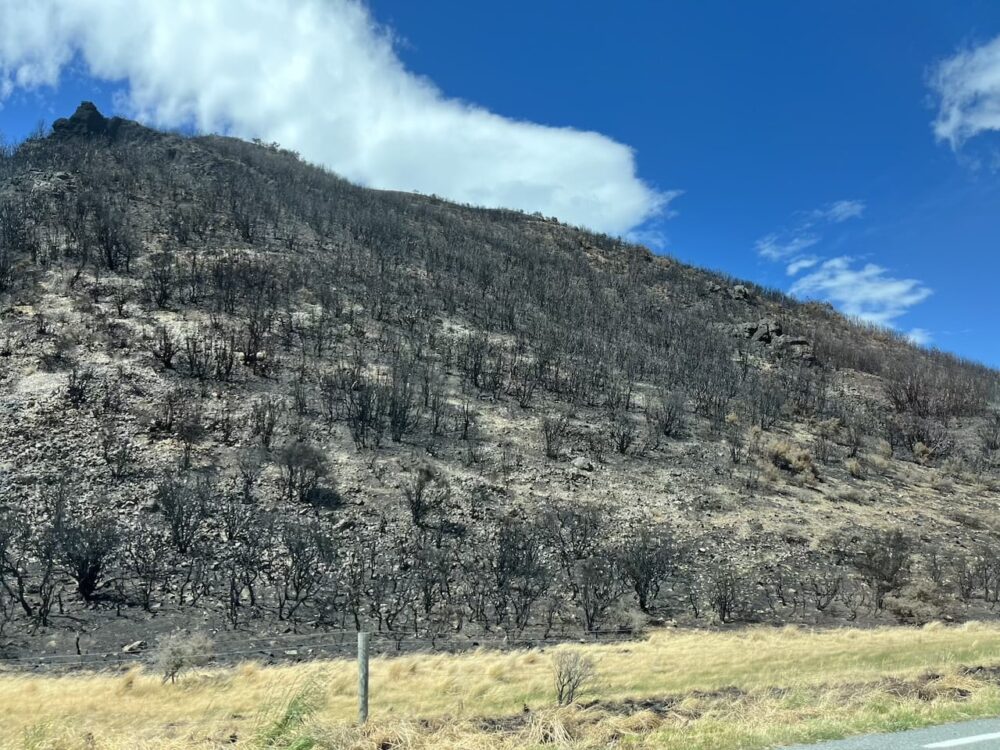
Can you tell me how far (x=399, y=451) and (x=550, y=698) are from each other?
1426cm

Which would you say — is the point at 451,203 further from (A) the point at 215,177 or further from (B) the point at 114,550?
(B) the point at 114,550

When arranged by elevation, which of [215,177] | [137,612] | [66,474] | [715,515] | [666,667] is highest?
[215,177]

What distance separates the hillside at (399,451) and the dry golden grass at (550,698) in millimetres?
2847

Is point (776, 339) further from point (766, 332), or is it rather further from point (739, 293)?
point (739, 293)

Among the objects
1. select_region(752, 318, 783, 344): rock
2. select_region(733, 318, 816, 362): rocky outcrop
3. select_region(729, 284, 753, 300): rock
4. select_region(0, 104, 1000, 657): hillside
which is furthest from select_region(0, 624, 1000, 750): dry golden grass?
select_region(729, 284, 753, 300): rock

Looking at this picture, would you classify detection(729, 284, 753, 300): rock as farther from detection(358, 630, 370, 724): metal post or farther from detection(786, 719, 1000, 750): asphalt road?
detection(358, 630, 370, 724): metal post

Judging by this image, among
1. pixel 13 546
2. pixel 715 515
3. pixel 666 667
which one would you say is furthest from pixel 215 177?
pixel 666 667

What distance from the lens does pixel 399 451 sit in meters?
22.7

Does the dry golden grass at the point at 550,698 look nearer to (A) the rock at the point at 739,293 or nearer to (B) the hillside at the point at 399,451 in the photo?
(B) the hillside at the point at 399,451

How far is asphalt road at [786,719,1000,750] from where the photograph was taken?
18.2 feet

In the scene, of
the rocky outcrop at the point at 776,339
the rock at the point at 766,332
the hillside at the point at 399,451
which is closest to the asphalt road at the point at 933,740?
the hillside at the point at 399,451

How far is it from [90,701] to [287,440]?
12845mm

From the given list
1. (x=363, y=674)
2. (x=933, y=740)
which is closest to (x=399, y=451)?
(x=363, y=674)

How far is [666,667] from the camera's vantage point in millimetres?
11617
